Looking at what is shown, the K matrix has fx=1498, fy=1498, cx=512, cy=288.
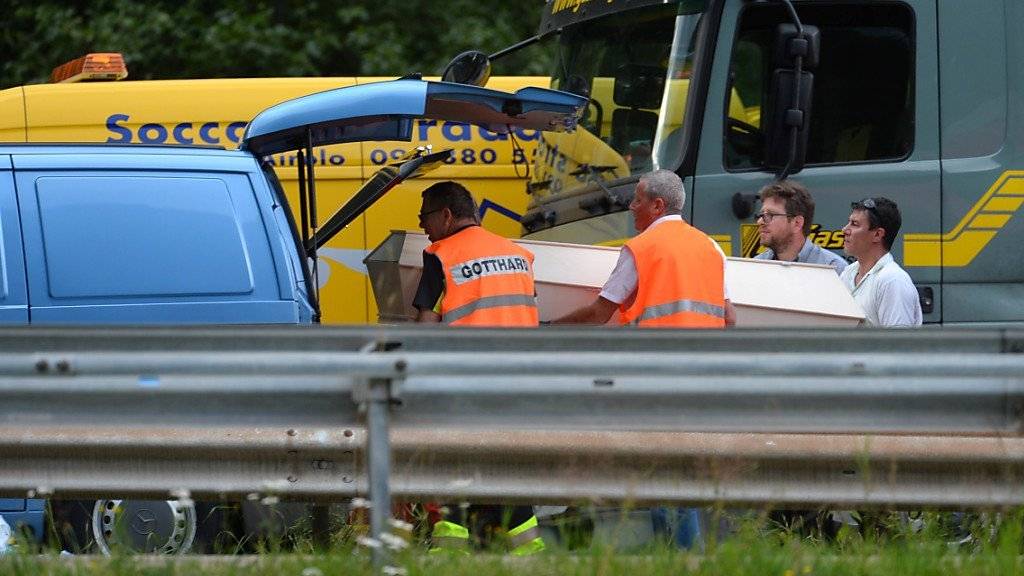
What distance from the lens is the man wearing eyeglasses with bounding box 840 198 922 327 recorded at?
6.89 meters

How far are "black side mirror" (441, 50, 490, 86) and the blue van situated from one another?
1171 mm

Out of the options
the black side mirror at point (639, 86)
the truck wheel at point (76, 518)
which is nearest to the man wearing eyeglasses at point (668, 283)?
the black side mirror at point (639, 86)

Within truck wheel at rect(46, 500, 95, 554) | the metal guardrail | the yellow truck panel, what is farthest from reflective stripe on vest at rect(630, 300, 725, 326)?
the yellow truck panel

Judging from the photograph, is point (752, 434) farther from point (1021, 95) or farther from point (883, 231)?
point (1021, 95)

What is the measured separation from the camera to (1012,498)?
432 centimetres

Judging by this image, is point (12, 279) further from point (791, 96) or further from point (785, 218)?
point (791, 96)

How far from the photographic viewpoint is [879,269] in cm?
702

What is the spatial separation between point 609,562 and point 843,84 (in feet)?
14.4

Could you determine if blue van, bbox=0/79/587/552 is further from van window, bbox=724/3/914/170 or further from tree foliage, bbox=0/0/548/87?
tree foliage, bbox=0/0/548/87

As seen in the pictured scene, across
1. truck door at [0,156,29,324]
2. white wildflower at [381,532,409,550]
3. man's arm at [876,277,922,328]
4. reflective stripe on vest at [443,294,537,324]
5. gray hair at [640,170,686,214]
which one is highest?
gray hair at [640,170,686,214]

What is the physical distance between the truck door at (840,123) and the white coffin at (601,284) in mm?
967

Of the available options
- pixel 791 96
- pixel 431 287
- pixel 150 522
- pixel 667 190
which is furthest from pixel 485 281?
pixel 791 96

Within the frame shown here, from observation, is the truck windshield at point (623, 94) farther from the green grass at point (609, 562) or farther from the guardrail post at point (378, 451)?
the guardrail post at point (378, 451)

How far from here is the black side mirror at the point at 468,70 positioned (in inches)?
294
